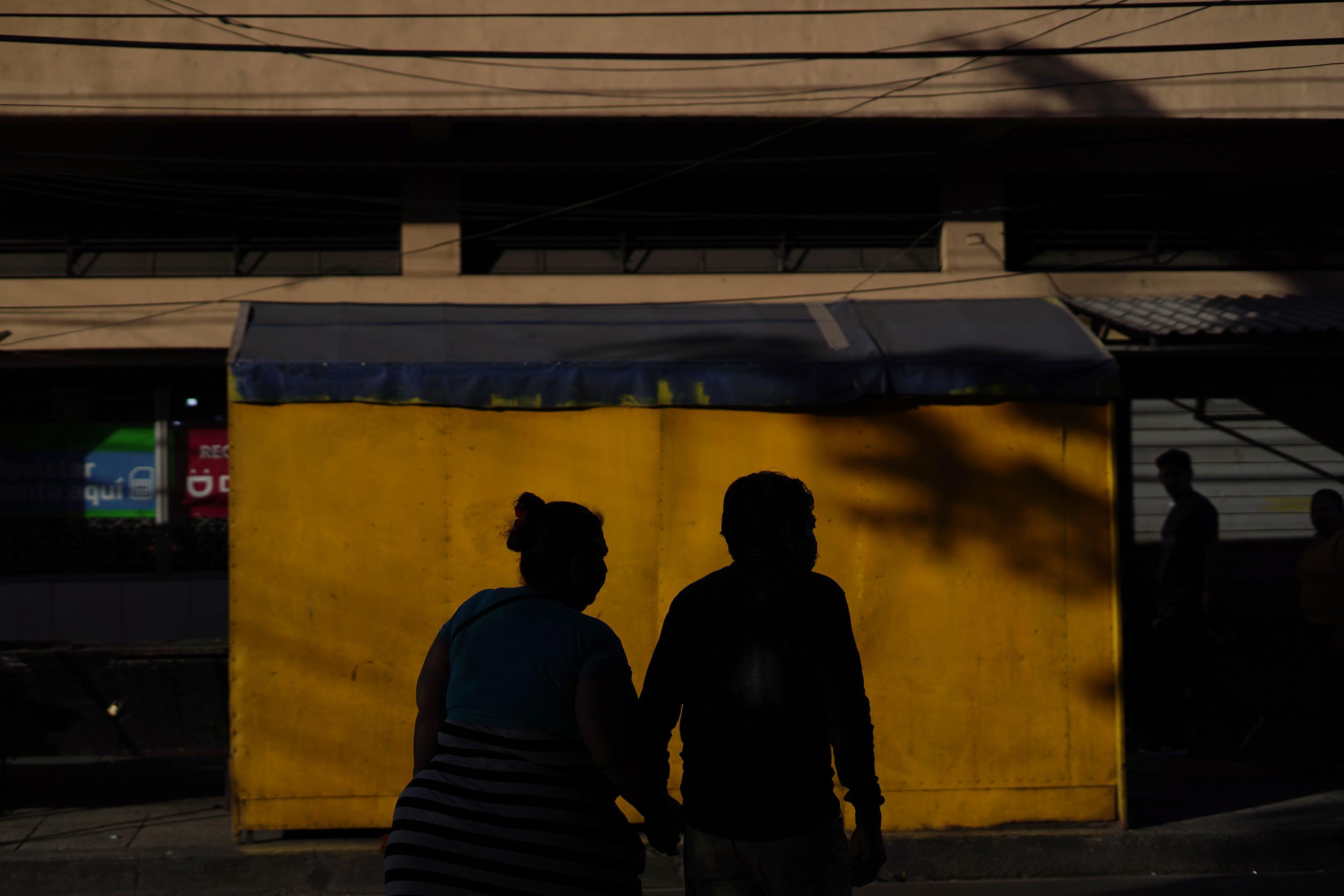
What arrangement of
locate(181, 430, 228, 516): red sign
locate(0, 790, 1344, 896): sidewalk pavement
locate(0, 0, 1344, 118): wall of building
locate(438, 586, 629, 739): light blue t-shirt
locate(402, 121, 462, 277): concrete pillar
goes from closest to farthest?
locate(438, 586, 629, 739): light blue t-shirt < locate(0, 790, 1344, 896): sidewalk pavement < locate(0, 0, 1344, 118): wall of building < locate(402, 121, 462, 277): concrete pillar < locate(181, 430, 228, 516): red sign

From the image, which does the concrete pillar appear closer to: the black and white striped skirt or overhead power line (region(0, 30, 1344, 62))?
overhead power line (region(0, 30, 1344, 62))

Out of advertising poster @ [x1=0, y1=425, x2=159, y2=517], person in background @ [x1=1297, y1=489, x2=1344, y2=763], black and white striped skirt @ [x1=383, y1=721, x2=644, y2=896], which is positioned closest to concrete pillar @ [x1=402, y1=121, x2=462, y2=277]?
advertising poster @ [x1=0, y1=425, x2=159, y2=517]

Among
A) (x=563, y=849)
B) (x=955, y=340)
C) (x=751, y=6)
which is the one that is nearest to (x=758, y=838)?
(x=563, y=849)

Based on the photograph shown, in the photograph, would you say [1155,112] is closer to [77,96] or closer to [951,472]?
[951,472]

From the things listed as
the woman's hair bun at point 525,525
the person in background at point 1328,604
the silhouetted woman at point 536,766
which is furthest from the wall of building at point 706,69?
the silhouetted woman at point 536,766

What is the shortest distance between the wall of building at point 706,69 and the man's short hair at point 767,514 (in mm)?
7073

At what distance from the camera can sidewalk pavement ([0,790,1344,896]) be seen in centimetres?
569

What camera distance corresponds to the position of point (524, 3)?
31.7ft

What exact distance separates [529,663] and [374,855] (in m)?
3.60

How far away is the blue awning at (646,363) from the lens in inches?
238

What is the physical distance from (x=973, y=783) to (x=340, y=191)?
7.20m

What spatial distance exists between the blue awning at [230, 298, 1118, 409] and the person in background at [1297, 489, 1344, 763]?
2.38 meters

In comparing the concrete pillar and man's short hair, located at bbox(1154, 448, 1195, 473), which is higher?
the concrete pillar

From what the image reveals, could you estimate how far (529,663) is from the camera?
2.77 m
